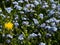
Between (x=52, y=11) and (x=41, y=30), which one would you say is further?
(x=52, y=11)

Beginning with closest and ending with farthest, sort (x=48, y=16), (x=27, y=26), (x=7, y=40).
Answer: (x=7, y=40) → (x=27, y=26) → (x=48, y=16)

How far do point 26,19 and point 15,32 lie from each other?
50 centimetres

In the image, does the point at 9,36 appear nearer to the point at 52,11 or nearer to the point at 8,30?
the point at 8,30

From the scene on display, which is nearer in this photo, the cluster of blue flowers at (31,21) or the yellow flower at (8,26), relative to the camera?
the cluster of blue flowers at (31,21)

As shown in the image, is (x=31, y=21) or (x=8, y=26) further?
(x=31, y=21)

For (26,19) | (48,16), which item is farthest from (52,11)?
(26,19)

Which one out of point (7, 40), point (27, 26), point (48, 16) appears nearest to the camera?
point (7, 40)

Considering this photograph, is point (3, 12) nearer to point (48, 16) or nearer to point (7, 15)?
point (7, 15)

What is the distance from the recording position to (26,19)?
19.1 feet

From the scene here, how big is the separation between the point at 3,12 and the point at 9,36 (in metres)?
0.97

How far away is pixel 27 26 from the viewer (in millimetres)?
5574

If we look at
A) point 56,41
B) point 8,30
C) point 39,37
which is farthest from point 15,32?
point 56,41

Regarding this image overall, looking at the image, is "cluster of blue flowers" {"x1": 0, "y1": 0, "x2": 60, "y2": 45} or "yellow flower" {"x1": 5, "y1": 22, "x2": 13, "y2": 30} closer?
"cluster of blue flowers" {"x1": 0, "y1": 0, "x2": 60, "y2": 45}

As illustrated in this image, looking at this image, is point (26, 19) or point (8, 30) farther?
point (26, 19)
